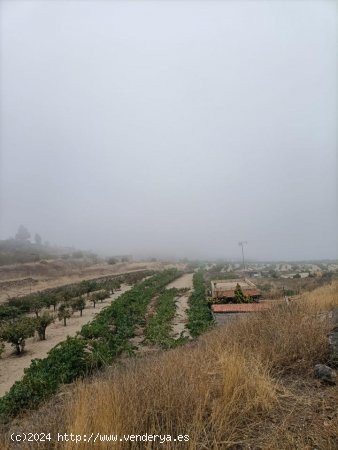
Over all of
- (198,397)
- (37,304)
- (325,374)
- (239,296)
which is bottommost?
(37,304)

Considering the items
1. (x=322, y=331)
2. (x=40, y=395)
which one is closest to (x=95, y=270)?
(x=40, y=395)

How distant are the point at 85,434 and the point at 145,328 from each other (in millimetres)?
16933

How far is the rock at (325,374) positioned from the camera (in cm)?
412

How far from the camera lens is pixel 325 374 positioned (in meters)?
4.21

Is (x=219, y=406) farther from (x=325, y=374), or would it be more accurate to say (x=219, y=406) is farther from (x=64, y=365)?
(x=64, y=365)

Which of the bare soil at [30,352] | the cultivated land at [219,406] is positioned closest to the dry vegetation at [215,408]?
the cultivated land at [219,406]

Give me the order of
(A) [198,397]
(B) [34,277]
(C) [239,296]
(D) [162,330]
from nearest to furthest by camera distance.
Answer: (A) [198,397] → (D) [162,330] → (C) [239,296] → (B) [34,277]

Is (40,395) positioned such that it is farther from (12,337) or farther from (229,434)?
(12,337)

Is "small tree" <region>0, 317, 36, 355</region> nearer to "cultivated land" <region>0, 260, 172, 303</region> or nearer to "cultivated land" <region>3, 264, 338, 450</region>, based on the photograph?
"cultivated land" <region>3, 264, 338, 450</region>

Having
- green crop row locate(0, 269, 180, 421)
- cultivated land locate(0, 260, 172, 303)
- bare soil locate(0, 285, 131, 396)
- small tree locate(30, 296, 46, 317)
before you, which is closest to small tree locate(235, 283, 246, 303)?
green crop row locate(0, 269, 180, 421)

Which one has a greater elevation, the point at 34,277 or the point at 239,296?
the point at 239,296

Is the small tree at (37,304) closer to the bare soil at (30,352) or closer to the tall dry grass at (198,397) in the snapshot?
the bare soil at (30,352)

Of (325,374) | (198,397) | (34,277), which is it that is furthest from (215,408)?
(34,277)

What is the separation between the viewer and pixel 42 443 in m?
2.98
